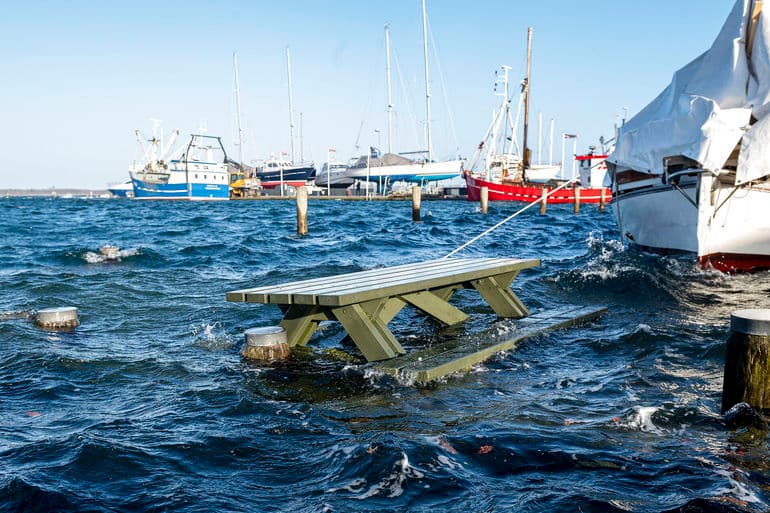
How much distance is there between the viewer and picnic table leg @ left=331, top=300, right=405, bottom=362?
228 inches

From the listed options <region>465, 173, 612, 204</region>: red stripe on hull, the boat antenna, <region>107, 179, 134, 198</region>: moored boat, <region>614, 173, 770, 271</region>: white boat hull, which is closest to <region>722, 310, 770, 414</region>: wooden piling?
<region>614, 173, 770, 271</region>: white boat hull

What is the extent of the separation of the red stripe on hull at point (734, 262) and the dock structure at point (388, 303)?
160 inches

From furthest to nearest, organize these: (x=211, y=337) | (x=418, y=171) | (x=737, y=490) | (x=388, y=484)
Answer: (x=418, y=171)
(x=211, y=337)
(x=388, y=484)
(x=737, y=490)

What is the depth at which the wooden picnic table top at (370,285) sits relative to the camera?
18.1 feet

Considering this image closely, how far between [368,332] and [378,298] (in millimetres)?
320

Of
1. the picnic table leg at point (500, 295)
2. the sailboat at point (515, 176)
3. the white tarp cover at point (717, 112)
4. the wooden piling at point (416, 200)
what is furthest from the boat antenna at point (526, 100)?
the picnic table leg at point (500, 295)

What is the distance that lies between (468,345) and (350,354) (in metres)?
1.13

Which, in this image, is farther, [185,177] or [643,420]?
[185,177]

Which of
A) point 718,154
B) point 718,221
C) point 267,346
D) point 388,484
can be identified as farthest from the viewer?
point 718,221

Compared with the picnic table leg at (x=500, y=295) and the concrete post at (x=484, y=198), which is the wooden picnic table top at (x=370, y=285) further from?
the concrete post at (x=484, y=198)

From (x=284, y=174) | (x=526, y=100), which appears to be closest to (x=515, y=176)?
(x=526, y=100)

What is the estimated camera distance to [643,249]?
13547 millimetres

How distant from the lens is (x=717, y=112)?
9.85m

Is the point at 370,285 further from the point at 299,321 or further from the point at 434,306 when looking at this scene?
the point at 434,306
